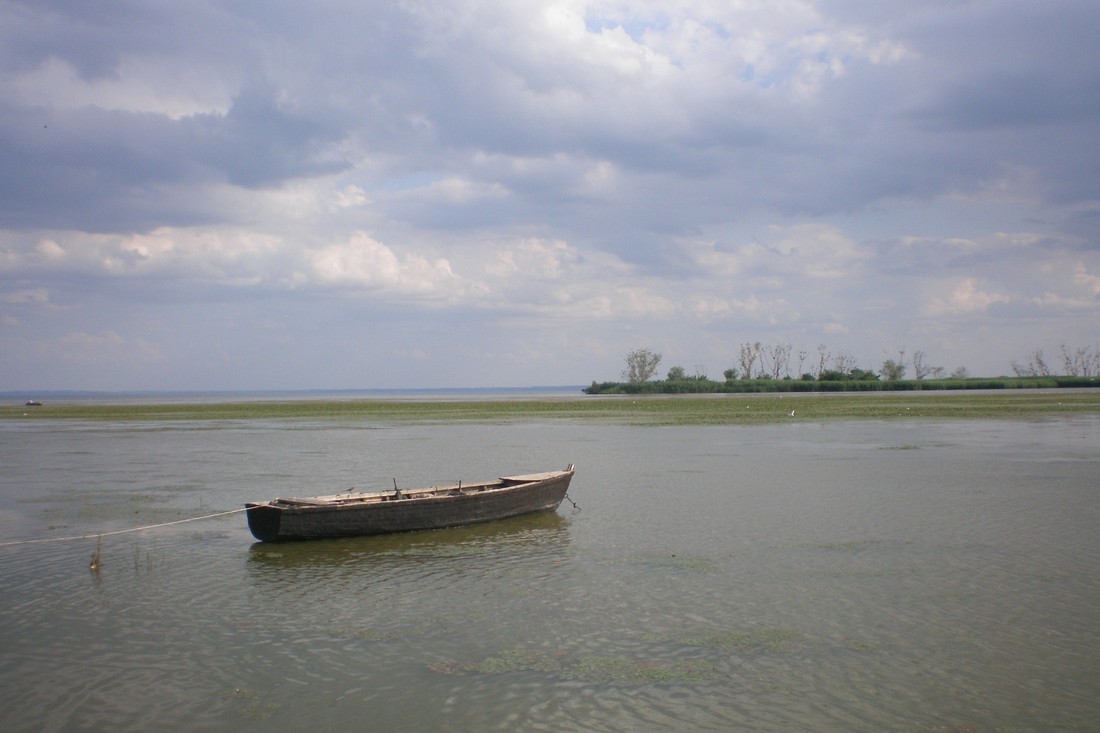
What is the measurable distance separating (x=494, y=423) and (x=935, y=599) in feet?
136

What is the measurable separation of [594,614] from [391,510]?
633cm

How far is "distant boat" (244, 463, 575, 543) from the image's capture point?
1490 cm

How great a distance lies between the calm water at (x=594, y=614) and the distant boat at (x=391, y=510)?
0.33 metres

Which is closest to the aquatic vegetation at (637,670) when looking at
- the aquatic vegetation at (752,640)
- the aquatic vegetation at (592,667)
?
the aquatic vegetation at (592,667)

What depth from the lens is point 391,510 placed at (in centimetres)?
1558

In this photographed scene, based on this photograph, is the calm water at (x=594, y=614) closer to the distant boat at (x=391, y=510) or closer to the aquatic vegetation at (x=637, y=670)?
the aquatic vegetation at (x=637, y=670)

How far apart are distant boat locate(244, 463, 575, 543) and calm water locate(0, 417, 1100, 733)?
0.33m

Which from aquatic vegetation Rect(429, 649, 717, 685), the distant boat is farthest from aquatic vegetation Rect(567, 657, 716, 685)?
the distant boat

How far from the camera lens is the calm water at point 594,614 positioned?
7.57 metres

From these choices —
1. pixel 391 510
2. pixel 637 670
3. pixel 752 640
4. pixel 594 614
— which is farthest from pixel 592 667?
pixel 391 510

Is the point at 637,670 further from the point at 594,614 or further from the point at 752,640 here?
the point at 594,614

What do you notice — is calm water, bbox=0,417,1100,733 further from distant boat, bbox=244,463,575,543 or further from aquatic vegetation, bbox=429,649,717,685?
distant boat, bbox=244,463,575,543

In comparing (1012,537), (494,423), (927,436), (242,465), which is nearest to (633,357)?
(494,423)

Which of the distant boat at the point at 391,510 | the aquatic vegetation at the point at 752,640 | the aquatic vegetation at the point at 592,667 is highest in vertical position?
the distant boat at the point at 391,510
